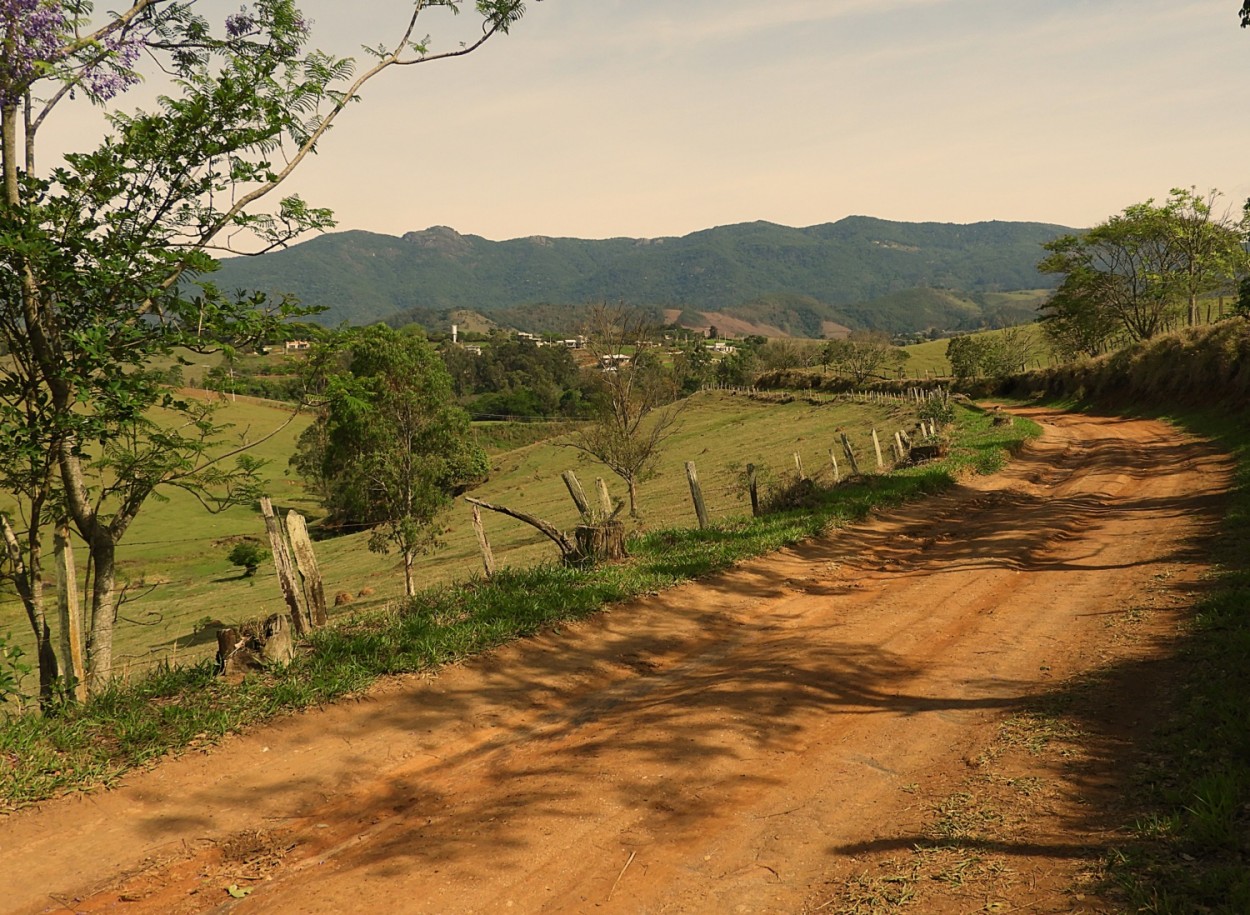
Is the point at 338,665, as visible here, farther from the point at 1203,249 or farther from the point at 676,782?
the point at 1203,249

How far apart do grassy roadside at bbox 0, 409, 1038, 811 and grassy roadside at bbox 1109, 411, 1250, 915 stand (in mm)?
6341

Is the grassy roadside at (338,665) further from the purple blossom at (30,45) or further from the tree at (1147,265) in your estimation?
the tree at (1147,265)

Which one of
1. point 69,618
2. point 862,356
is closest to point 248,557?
point 69,618

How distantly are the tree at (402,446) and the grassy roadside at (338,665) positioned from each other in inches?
791

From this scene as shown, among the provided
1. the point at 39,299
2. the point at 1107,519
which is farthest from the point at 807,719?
the point at 1107,519

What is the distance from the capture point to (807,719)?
723cm

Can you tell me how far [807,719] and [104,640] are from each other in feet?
23.5

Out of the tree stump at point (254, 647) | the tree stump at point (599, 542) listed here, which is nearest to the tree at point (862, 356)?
the tree stump at point (599, 542)

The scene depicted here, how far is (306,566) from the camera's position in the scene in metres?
9.39

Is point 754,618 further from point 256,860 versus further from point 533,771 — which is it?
point 256,860

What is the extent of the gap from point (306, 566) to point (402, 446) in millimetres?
26293

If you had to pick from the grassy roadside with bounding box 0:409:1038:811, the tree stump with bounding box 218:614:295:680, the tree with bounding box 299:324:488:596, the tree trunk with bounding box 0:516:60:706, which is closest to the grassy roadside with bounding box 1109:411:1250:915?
the grassy roadside with bounding box 0:409:1038:811

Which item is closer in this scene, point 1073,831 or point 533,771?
point 1073,831

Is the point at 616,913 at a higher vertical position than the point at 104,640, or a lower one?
lower
